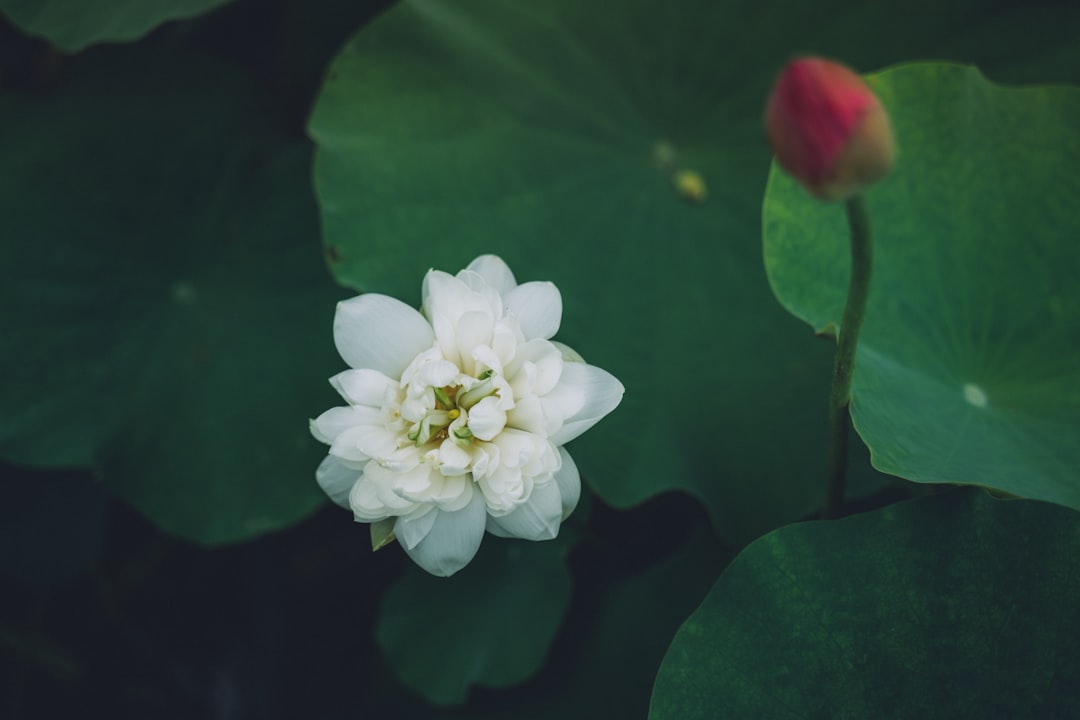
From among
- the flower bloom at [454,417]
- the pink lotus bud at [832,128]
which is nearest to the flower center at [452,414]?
the flower bloom at [454,417]

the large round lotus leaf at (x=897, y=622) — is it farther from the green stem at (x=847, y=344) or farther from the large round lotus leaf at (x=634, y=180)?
the large round lotus leaf at (x=634, y=180)

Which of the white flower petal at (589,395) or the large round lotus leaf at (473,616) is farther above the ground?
the white flower petal at (589,395)

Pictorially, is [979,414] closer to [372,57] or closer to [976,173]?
[976,173]

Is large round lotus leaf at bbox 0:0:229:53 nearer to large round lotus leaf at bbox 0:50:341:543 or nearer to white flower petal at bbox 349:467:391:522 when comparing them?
large round lotus leaf at bbox 0:50:341:543

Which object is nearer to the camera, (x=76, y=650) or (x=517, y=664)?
(x=517, y=664)

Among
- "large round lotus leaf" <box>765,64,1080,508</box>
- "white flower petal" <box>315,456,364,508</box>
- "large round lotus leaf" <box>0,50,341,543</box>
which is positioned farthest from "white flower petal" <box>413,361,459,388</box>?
"large round lotus leaf" <box>0,50,341,543</box>

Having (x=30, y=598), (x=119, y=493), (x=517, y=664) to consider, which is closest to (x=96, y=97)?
(x=119, y=493)
